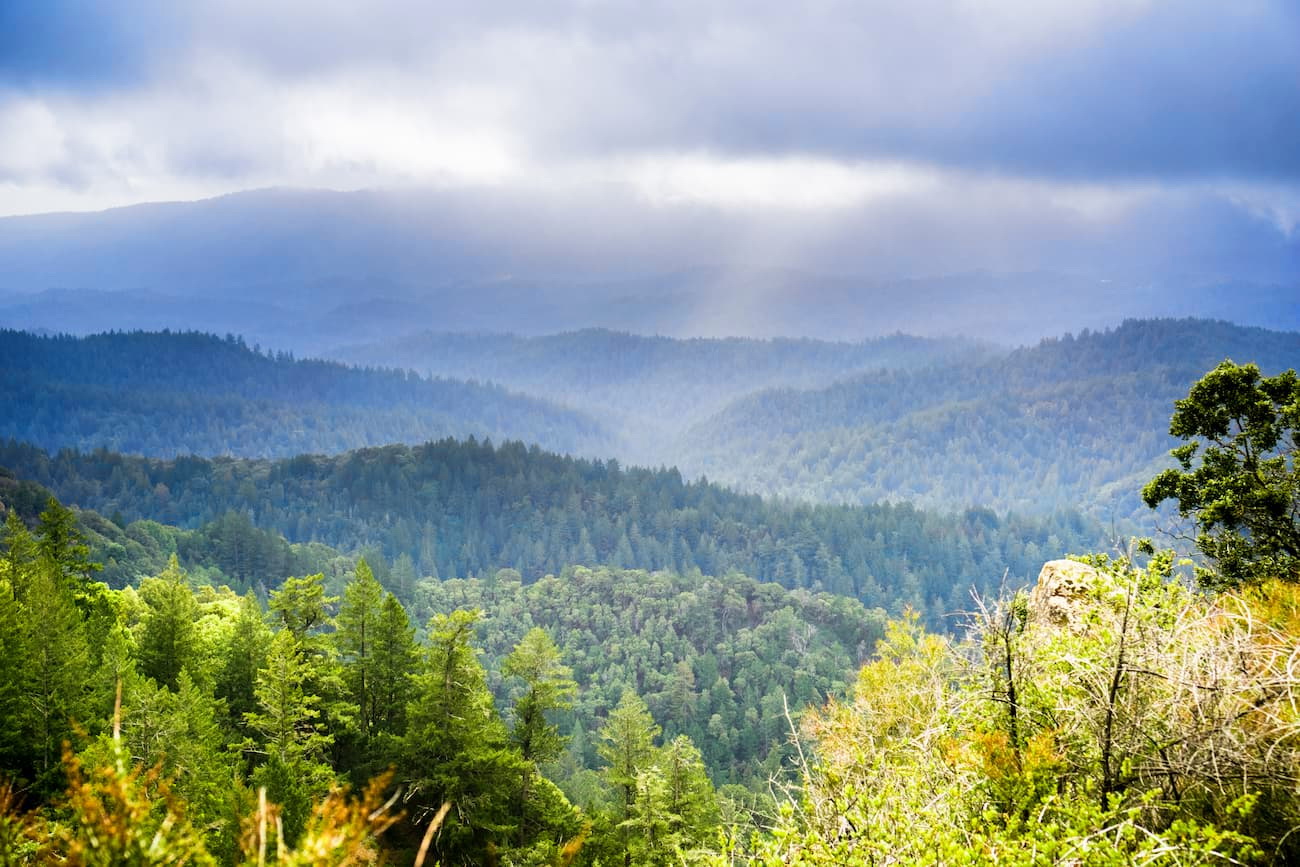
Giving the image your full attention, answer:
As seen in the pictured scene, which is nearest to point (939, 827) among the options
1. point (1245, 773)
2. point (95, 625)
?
point (1245, 773)

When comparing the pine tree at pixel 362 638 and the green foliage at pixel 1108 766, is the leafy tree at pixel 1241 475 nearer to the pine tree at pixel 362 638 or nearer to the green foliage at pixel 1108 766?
the green foliage at pixel 1108 766

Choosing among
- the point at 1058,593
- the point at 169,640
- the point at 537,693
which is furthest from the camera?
the point at 169,640

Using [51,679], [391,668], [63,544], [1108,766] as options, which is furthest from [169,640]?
[1108,766]

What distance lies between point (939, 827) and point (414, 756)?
66.7 feet

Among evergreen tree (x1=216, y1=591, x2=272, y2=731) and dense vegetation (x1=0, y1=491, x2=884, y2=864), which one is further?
evergreen tree (x1=216, y1=591, x2=272, y2=731)

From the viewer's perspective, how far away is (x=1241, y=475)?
20.8 meters

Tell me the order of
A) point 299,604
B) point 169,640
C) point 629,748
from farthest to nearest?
1. point 299,604
2. point 169,640
3. point 629,748

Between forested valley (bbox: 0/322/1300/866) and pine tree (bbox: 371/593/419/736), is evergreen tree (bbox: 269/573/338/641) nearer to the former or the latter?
forested valley (bbox: 0/322/1300/866)

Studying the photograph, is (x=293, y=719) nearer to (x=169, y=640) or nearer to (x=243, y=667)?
(x=169, y=640)

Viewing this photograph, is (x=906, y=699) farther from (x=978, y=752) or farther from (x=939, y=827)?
(x=939, y=827)

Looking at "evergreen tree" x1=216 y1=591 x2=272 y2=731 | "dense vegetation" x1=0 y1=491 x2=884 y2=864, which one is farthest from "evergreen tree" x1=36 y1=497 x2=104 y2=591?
"evergreen tree" x1=216 y1=591 x2=272 y2=731

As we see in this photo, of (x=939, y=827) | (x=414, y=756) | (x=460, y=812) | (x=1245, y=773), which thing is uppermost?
(x=1245, y=773)

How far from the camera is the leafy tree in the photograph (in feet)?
65.3

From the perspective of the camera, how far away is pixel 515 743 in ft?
94.1
